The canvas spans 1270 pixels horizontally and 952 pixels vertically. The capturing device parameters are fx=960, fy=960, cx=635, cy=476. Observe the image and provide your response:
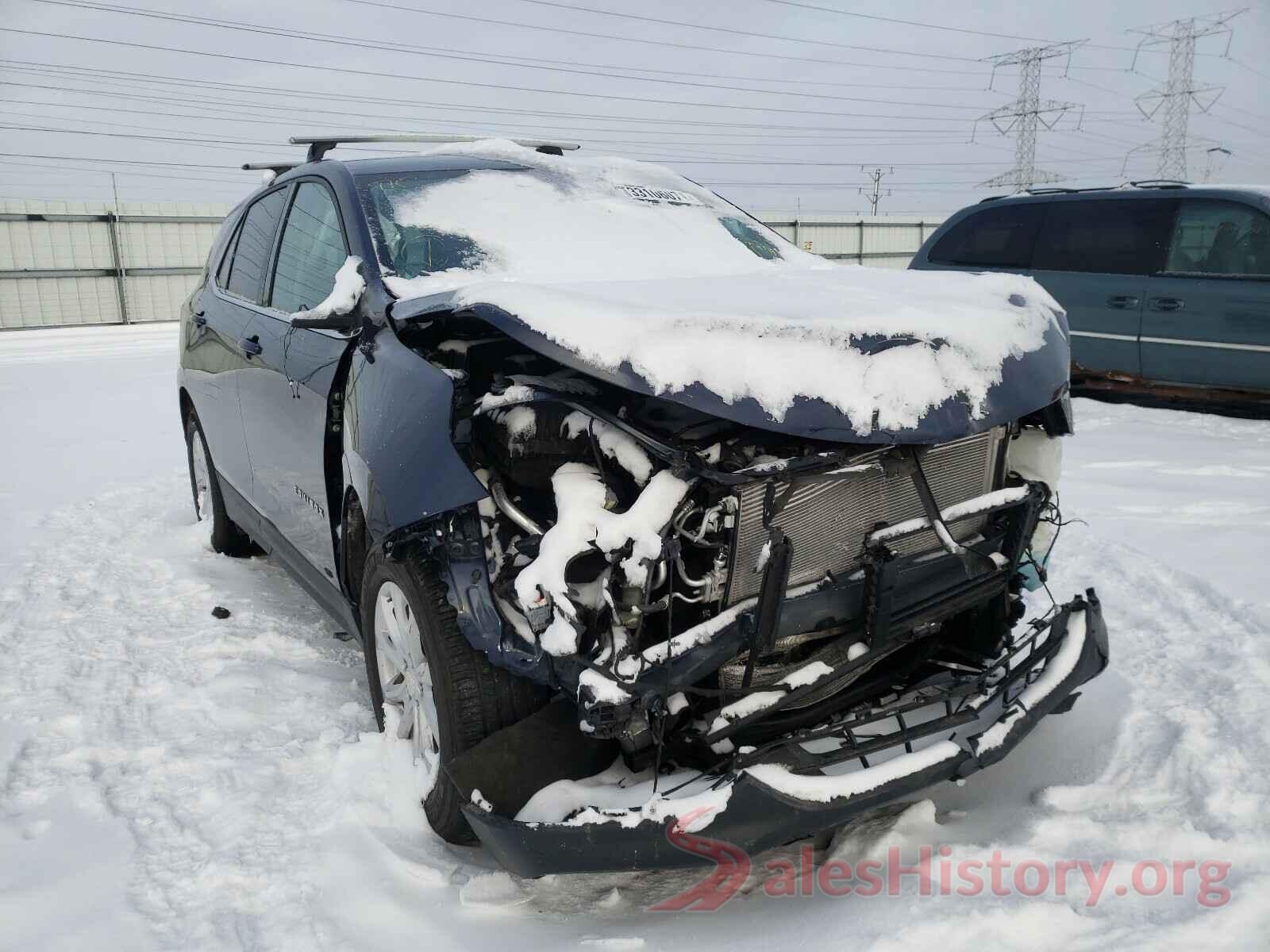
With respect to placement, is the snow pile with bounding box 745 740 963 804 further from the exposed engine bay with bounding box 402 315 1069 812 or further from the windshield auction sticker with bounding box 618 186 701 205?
the windshield auction sticker with bounding box 618 186 701 205

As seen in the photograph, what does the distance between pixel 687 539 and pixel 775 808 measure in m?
0.59

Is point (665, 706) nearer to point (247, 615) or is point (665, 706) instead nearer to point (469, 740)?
point (469, 740)

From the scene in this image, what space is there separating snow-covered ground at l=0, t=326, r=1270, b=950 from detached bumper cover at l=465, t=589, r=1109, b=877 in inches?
9.5

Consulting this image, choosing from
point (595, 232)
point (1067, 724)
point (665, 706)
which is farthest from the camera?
point (595, 232)

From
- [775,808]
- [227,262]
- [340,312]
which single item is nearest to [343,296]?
[340,312]

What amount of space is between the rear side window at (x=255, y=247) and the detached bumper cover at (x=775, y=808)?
2.66 m

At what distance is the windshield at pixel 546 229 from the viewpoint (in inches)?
115

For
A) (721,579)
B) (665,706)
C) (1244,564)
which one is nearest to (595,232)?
(721,579)

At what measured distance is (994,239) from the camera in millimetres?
8156

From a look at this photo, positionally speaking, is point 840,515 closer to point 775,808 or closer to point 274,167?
point 775,808

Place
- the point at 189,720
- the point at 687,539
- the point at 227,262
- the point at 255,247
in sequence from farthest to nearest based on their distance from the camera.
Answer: the point at 227,262, the point at 255,247, the point at 189,720, the point at 687,539

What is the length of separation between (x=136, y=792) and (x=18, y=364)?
1311 cm

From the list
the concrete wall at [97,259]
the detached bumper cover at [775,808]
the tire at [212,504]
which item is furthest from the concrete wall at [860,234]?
the detached bumper cover at [775,808]

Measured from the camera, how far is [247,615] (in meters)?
4.00
